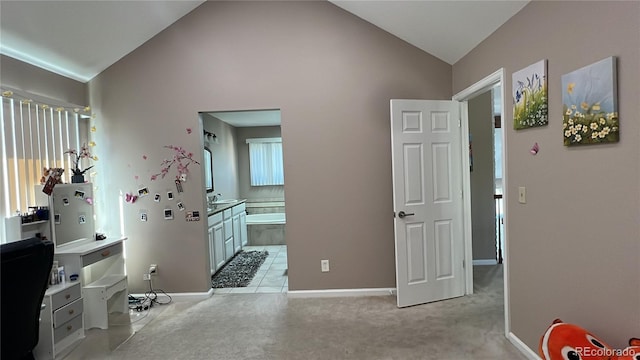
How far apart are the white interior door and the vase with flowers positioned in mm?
3082

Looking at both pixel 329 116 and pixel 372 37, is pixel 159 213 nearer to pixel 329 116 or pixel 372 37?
pixel 329 116

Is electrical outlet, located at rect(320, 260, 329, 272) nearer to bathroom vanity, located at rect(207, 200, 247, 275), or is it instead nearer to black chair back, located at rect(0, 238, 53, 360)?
bathroom vanity, located at rect(207, 200, 247, 275)

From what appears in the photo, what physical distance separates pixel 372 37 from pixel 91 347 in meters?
3.83

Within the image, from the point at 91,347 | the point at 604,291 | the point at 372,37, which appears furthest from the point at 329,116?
the point at 91,347

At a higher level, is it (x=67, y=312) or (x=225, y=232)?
(x=225, y=232)

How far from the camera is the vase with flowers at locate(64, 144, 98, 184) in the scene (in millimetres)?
3256

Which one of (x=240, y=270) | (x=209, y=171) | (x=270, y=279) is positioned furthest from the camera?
(x=209, y=171)

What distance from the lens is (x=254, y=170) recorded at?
22.4 feet

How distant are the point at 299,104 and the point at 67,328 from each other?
2852mm

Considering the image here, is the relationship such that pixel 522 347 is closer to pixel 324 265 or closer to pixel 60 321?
pixel 324 265

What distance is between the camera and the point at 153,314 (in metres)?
3.28

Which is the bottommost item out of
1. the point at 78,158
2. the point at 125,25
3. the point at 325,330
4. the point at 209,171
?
the point at 325,330

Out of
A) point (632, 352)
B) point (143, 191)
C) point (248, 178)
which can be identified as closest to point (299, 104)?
point (143, 191)

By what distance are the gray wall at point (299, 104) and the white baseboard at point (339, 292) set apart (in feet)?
0.20
